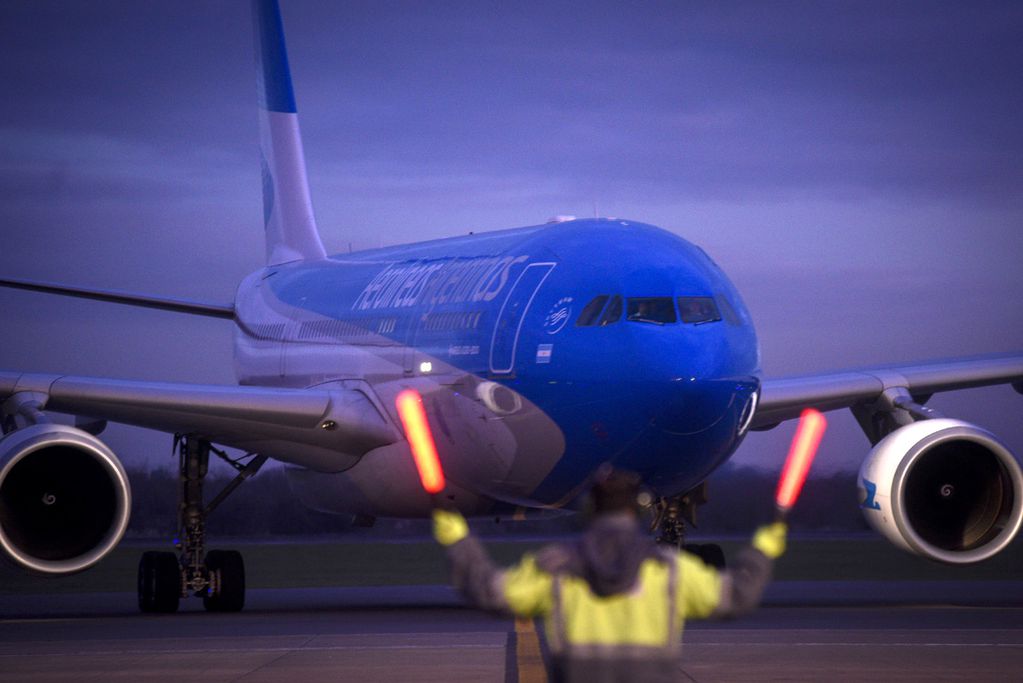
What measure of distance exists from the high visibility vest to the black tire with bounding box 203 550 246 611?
47.3ft

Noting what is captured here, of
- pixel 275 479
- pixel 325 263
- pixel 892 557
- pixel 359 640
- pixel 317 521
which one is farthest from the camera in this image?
pixel 317 521

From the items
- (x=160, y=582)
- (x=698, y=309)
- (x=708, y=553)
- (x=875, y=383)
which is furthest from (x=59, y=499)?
(x=875, y=383)

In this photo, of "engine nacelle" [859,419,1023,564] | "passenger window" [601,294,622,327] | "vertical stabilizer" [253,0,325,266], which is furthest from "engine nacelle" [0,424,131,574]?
"vertical stabilizer" [253,0,325,266]

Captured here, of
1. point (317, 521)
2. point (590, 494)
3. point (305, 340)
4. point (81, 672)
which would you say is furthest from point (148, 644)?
point (317, 521)

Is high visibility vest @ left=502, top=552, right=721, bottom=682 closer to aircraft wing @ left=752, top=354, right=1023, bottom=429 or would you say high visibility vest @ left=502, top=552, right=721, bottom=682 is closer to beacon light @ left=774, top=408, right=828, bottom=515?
beacon light @ left=774, top=408, right=828, bottom=515

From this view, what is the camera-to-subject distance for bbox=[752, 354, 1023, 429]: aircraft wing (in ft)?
59.3

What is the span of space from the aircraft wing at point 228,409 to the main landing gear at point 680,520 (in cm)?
337

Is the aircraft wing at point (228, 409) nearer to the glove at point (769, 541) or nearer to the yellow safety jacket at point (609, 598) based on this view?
the glove at point (769, 541)

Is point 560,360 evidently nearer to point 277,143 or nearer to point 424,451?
point 424,451

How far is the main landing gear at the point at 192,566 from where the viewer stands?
1927 cm

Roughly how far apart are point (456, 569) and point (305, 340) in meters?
15.6

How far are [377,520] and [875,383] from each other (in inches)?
260

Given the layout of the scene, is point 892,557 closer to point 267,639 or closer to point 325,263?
point 325,263

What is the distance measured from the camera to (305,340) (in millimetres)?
20969
